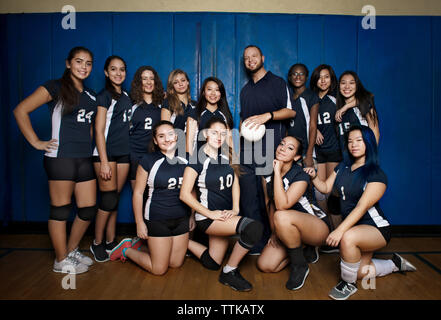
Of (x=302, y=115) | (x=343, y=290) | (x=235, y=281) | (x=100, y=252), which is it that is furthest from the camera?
(x=302, y=115)

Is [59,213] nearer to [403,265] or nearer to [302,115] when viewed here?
[302,115]

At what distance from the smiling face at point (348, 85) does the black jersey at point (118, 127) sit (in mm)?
1859

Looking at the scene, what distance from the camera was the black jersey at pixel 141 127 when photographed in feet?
8.91

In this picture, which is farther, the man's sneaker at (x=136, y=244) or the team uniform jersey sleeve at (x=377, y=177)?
the man's sneaker at (x=136, y=244)

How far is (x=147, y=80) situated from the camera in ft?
8.91

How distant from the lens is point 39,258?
2.59 meters

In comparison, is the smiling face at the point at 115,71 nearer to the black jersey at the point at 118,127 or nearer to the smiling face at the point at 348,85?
the black jersey at the point at 118,127

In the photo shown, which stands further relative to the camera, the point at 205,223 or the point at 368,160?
the point at 205,223

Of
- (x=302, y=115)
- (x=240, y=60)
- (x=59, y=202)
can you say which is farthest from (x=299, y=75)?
(x=59, y=202)

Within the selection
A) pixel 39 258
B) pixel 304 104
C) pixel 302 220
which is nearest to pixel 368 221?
pixel 302 220

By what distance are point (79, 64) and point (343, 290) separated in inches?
91.4

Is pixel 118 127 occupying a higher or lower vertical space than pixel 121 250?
higher

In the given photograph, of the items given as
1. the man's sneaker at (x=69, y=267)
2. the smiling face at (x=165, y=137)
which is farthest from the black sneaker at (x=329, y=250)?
the man's sneaker at (x=69, y=267)

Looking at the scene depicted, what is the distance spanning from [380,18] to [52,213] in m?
3.46
